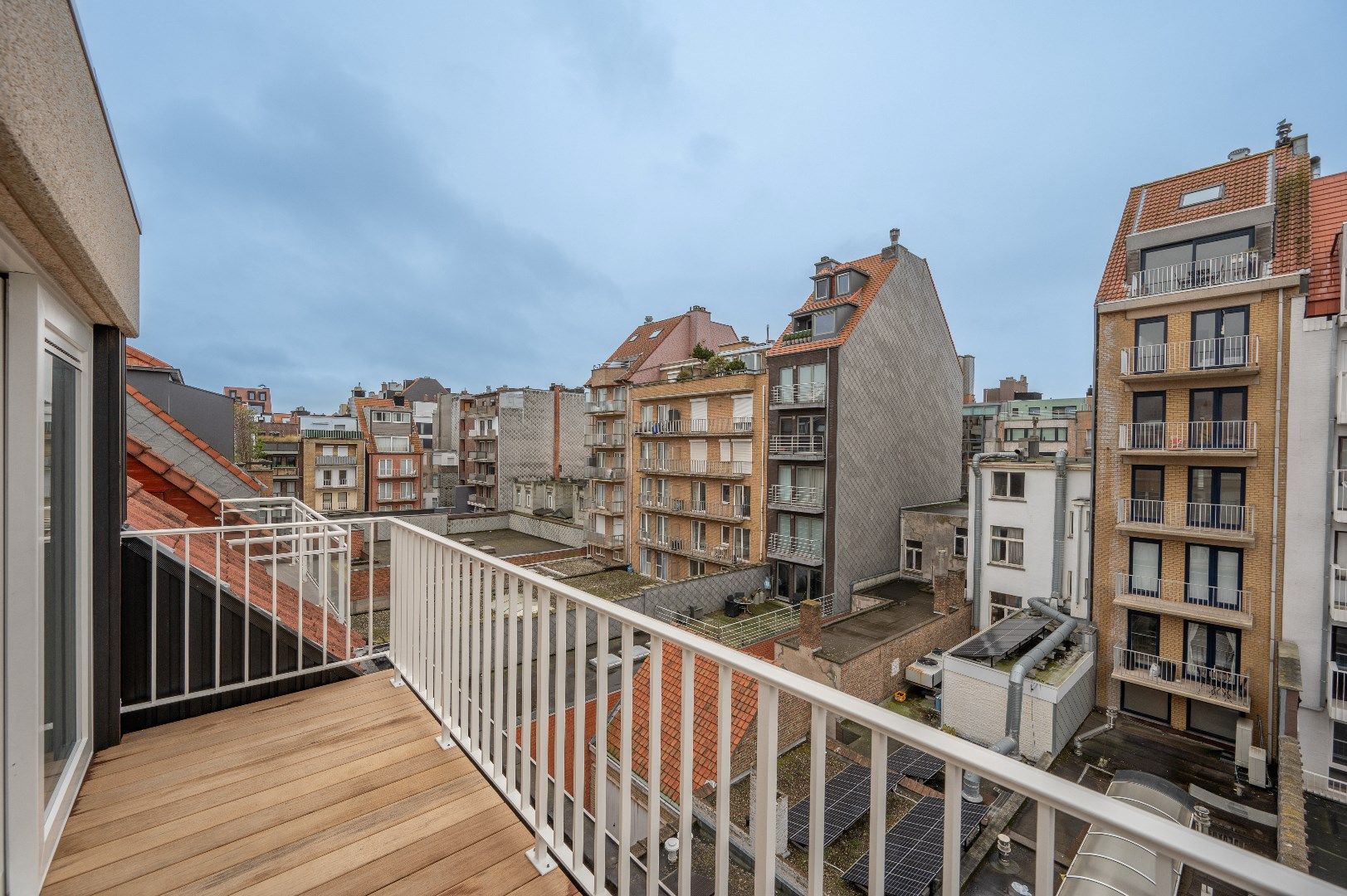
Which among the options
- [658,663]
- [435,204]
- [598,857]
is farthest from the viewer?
[435,204]

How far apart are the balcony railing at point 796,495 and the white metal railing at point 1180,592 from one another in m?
7.72

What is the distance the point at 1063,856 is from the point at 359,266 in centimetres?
12426

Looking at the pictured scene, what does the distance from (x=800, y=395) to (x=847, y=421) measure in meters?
1.76

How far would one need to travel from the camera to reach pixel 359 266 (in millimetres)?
105375

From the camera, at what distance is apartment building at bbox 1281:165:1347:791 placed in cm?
1038

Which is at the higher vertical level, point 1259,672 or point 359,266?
point 359,266

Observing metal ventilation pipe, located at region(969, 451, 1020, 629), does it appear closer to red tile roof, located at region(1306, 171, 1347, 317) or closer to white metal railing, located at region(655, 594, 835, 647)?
white metal railing, located at region(655, 594, 835, 647)

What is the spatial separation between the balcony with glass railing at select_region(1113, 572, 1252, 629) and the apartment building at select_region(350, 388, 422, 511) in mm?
32161

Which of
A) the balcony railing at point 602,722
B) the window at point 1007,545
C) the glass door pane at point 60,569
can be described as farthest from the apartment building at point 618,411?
the glass door pane at point 60,569

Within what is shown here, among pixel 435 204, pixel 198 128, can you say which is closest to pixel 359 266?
pixel 435 204

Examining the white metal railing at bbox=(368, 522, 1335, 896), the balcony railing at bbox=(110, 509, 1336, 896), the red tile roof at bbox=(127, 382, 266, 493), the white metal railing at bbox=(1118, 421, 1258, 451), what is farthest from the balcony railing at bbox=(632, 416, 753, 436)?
the white metal railing at bbox=(368, 522, 1335, 896)

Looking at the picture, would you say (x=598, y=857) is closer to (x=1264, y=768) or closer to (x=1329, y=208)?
(x=1264, y=768)

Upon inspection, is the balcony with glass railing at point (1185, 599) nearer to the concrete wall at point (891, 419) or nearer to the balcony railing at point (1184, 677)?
the balcony railing at point (1184, 677)

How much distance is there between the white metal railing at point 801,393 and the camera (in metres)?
17.8
